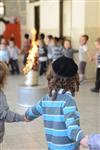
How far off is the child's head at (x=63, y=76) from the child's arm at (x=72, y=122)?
0.13 m

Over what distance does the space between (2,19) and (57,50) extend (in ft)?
39.6

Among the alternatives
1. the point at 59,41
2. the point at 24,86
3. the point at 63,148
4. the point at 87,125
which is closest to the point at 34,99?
the point at 24,86

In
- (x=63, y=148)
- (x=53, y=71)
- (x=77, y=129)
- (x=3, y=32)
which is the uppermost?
(x=53, y=71)

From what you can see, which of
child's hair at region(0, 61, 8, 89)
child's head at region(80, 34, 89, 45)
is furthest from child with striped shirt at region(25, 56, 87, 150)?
child's head at region(80, 34, 89, 45)

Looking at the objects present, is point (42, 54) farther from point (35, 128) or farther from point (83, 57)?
point (35, 128)

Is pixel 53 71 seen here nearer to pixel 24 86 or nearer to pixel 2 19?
pixel 24 86

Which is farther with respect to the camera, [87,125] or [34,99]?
[34,99]

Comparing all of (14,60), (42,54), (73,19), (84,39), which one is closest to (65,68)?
(84,39)

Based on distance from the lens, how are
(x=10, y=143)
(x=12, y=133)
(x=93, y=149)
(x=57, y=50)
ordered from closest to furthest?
(x=93, y=149), (x=10, y=143), (x=12, y=133), (x=57, y=50)

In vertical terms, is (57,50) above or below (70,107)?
below

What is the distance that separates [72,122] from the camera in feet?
10.7

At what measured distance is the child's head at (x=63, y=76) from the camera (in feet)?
11.3

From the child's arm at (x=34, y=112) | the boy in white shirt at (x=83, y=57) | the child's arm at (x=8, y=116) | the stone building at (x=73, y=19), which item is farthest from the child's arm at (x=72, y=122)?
the stone building at (x=73, y=19)

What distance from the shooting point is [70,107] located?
336cm
